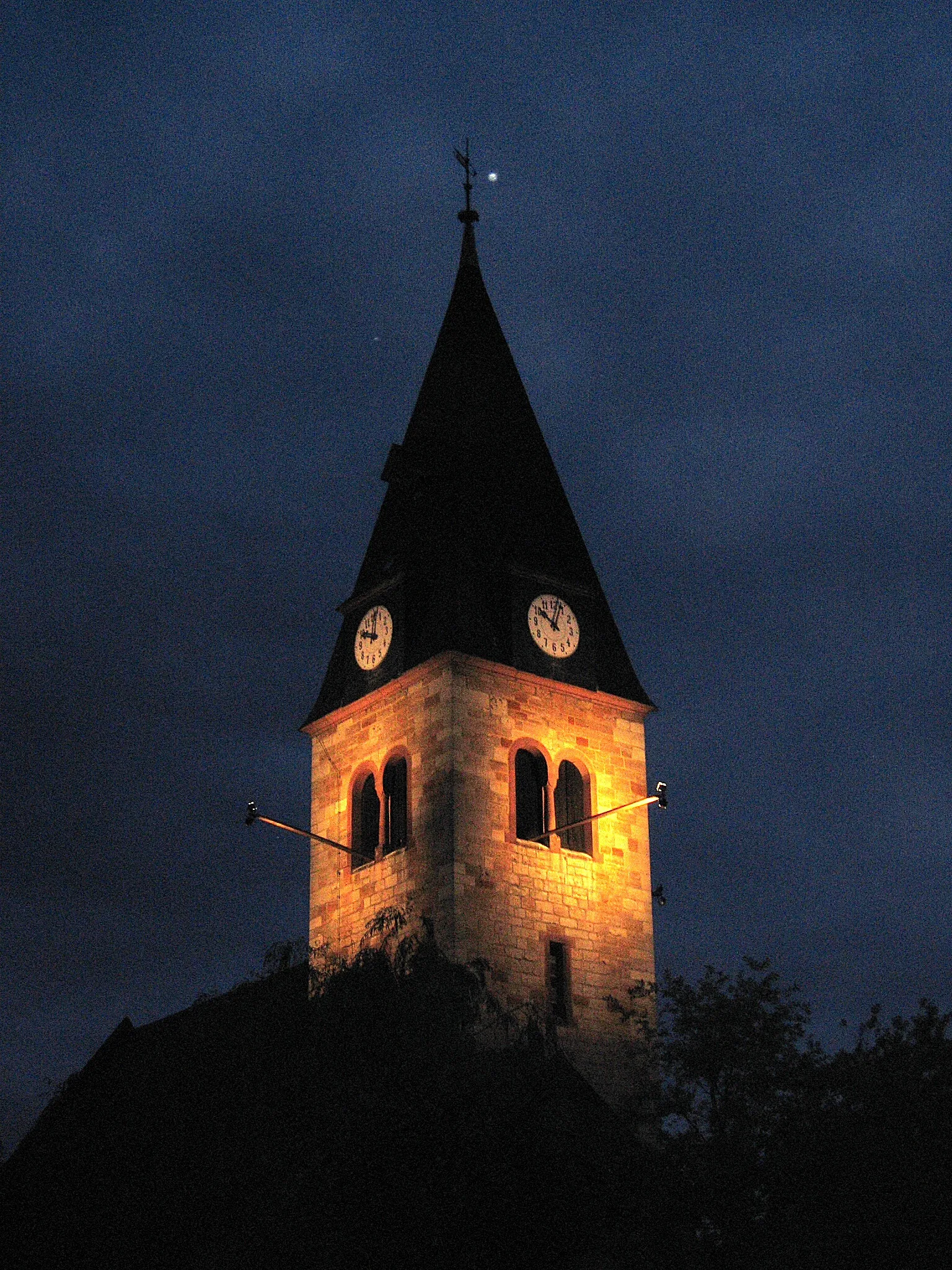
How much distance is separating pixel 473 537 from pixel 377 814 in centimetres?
591

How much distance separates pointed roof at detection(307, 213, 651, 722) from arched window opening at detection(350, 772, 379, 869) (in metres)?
Result: 1.95

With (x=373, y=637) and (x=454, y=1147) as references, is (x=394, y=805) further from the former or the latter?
(x=454, y=1147)

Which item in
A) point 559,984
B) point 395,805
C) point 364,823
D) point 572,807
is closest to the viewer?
point 559,984

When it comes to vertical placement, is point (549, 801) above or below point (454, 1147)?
above

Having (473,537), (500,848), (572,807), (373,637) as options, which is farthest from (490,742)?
(473,537)

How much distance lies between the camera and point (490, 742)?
142ft

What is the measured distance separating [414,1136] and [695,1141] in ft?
14.0

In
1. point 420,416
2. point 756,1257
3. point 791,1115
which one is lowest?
point 756,1257

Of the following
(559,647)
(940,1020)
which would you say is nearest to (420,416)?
(559,647)

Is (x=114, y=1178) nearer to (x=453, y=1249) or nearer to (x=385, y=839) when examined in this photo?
(x=453, y=1249)

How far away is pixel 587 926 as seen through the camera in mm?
43031

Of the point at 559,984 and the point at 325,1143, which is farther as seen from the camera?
the point at 559,984

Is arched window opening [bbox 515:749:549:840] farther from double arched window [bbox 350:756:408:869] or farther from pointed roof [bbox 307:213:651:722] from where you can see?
double arched window [bbox 350:756:408:869]

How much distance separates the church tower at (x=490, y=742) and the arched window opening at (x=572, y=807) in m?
0.04
